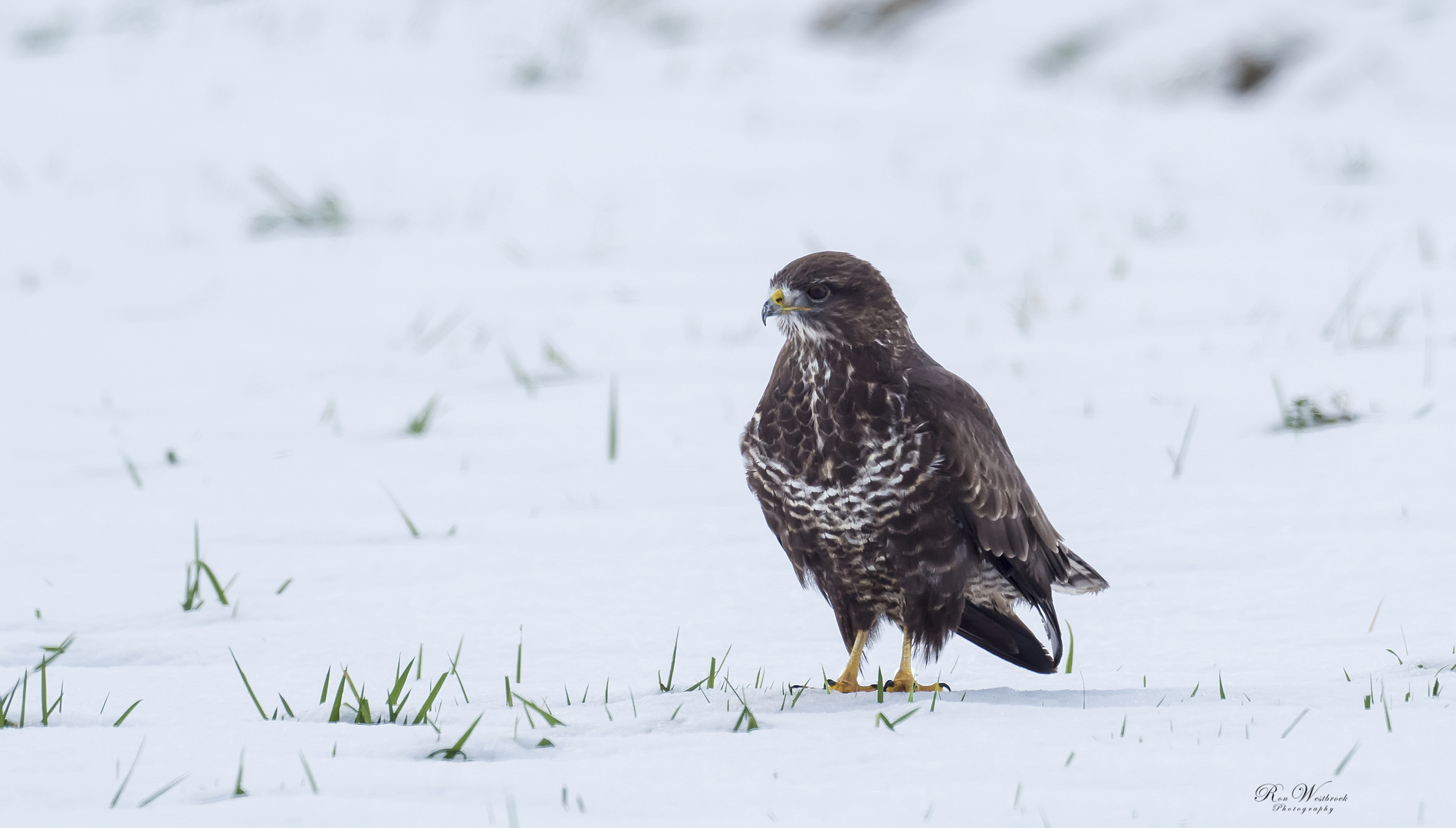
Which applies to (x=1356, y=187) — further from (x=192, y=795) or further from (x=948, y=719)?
(x=192, y=795)

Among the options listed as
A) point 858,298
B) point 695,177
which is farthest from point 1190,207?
point 858,298

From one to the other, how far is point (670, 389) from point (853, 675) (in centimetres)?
286

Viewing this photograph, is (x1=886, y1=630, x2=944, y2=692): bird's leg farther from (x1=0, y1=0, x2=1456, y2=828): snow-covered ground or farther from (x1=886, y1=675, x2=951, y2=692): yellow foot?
(x1=0, y1=0, x2=1456, y2=828): snow-covered ground

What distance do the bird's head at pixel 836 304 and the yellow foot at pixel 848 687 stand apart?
0.84 m

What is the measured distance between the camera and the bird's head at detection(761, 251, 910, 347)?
3424mm

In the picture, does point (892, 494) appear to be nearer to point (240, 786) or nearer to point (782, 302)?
point (782, 302)

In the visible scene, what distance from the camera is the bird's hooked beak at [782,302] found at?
11.6ft

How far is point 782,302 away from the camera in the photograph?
3555 mm

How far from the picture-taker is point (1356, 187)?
8.77 meters

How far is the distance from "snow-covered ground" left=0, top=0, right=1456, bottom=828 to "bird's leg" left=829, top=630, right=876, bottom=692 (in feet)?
0.51

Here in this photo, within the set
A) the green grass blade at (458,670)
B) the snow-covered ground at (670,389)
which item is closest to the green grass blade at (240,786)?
the snow-covered ground at (670,389)

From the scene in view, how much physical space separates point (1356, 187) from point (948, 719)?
24.6ft

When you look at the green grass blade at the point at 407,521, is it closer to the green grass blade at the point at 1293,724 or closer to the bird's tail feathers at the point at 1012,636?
the bird's tail feathers at the point at 1012,636

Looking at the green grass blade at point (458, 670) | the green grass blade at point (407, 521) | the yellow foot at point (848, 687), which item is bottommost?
the yellow foot at point (848, 687)
